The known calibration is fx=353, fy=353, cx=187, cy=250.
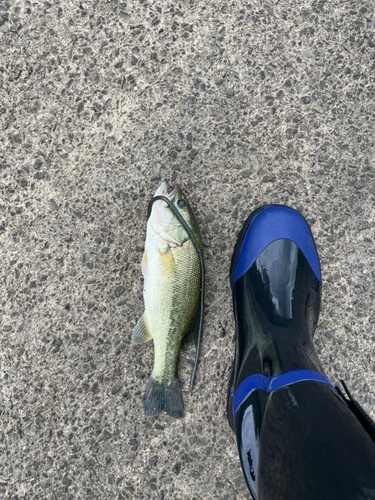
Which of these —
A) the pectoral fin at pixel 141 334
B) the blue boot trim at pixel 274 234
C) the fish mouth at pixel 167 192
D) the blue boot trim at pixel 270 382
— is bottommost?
the blue boot trim at pixel 270 382

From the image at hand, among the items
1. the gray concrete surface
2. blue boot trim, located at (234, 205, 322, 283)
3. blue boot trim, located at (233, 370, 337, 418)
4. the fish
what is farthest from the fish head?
blue boot trim, located at (233, 370, 337, 418)

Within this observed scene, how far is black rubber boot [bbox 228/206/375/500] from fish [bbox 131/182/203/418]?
1.10 ft

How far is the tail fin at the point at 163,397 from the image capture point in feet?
7.25

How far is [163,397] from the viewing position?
7.25 feet

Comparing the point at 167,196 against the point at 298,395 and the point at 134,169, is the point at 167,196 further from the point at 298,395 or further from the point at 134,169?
the point at 298,395

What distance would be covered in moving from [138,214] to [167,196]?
1.20 ft

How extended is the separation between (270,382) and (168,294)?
0.74 meters

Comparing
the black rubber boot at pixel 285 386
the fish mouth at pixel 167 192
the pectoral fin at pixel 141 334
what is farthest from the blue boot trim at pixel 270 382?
the fish mouth at pixel 167 192

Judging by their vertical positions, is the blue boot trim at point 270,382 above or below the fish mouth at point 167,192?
below

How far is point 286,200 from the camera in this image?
7.87 ft

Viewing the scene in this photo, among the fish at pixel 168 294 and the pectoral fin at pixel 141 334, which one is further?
the pectoral fin at pixel 141 334

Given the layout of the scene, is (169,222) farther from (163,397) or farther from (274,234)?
(163,397)

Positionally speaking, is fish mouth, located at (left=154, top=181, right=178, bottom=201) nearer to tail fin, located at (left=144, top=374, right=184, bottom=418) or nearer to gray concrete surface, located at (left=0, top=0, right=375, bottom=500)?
gray concrete surface, located at (left=0, top=0, right=375, bottom=500)

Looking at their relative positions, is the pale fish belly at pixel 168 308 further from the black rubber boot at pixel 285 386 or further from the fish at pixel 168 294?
the black rubber boot at pixel 285 386
